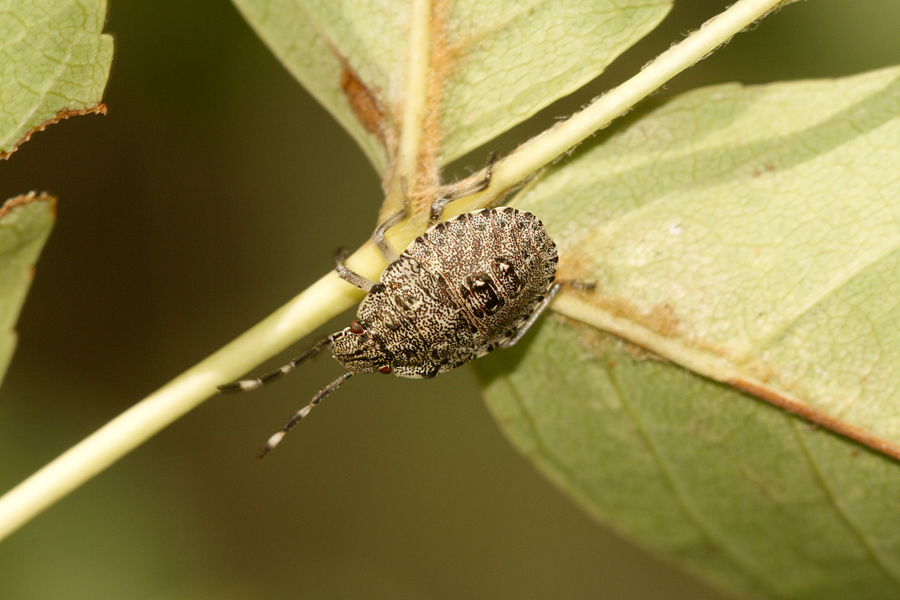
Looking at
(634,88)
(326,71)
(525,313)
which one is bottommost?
(525,313)

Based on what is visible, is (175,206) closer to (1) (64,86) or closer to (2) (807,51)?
(1) (64,86)

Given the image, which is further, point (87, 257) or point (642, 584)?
point (642, 584)

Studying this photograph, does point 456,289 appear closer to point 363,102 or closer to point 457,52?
point 363,102

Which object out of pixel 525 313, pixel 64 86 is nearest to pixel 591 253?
pixel 525 313

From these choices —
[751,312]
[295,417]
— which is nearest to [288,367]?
[295,417]

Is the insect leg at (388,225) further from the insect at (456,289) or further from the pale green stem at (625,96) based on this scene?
the pale green stem at (625,96)

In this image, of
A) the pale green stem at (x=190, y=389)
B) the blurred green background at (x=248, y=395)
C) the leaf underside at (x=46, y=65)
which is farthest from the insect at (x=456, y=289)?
the blurred green background at (x=248, y=395)

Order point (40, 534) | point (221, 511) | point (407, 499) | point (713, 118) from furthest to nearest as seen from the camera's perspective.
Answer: point (407, 499), point (221, 511), point (40, 534), point (713, 118)

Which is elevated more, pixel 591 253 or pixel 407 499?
pixel 591 253
